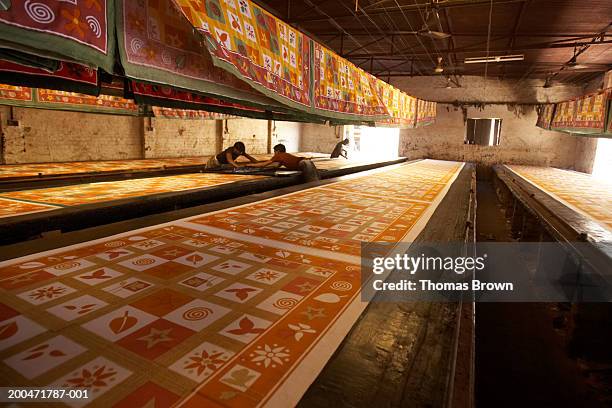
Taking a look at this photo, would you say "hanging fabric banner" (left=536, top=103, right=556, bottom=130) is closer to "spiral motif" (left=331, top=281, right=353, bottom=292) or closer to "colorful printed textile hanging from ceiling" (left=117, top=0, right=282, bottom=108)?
"colorful printed textile hanging from ceiling" (left=117, top=0, right=282, bottom=108)

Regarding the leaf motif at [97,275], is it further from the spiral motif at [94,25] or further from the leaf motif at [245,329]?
the spiral motif at [94,25]

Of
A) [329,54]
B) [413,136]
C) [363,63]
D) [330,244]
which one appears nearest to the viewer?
[330,244]

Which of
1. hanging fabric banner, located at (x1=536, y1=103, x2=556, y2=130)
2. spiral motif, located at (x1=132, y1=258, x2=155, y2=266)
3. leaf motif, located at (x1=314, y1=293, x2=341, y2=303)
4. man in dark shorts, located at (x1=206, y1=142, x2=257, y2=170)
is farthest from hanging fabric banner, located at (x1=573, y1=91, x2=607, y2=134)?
spiral motif, located at (x1=132, y1=258, x2=155, y2=266)

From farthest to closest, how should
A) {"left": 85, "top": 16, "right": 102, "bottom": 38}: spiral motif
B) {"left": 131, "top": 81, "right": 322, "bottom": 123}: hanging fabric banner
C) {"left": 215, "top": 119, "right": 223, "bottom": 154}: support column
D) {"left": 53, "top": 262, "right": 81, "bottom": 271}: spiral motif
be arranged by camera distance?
1. {"left": 215, "top": 119, "right": 223, "bottom": 154}: support column
2. {"left": 131, "top": 81, "right": 322, "bottom": 123}: hanging fabric banner
3. {"left": 53, "top": 262, "right": 81, "bottom": 271}: spiral motif
4. {"left": 85, "top": 16, "right": 102, "bottom": 38}: spiral motif

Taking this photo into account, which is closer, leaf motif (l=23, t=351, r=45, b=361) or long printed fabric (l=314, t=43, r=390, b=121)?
leaf motif (l=23, t=351, r=45, b=361)

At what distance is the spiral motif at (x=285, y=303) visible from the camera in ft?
5.06

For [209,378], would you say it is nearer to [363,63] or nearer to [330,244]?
[330,244]

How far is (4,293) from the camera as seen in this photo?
1.54 meters

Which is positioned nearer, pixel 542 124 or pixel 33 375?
pixel 33 375

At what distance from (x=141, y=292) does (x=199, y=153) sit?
1067cm

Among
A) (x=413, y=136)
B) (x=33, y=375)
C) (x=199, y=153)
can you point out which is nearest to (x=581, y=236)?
(x=33, y=375)

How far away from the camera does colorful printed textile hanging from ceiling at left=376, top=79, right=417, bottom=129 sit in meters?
7.23

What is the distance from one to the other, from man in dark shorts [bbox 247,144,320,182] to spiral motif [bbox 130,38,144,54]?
4.31 metres

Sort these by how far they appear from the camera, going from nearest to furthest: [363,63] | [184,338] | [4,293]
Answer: [184,338] → [4,293] → [363,63]
